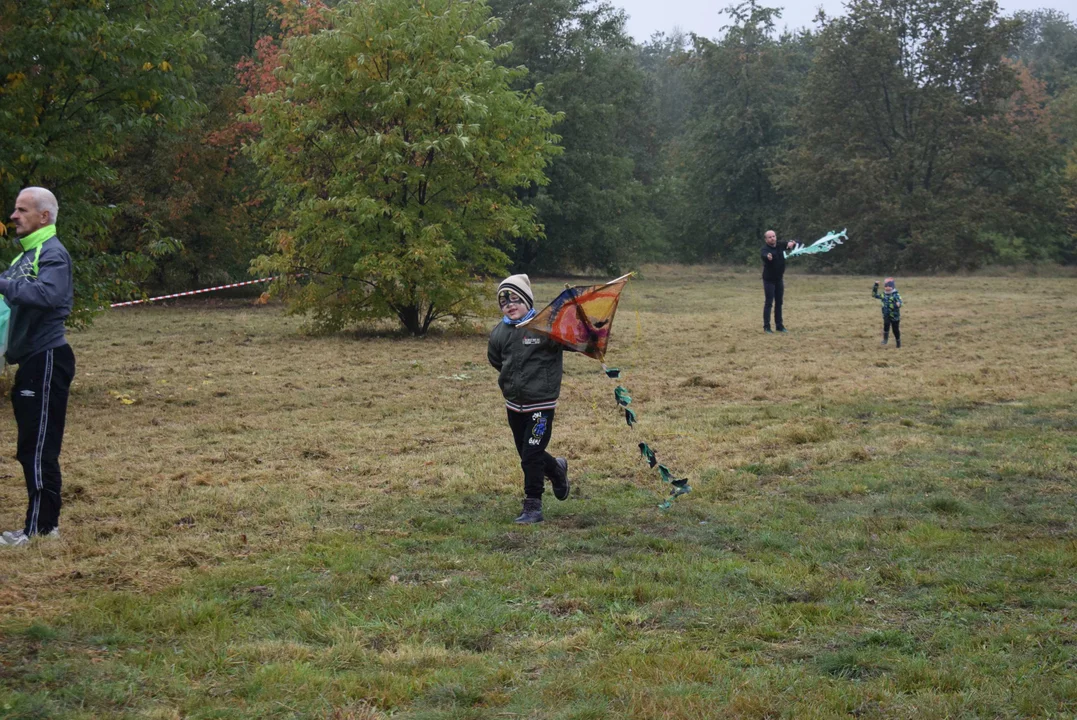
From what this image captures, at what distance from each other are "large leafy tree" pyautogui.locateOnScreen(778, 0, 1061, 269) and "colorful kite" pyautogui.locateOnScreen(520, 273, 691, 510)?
44948mm

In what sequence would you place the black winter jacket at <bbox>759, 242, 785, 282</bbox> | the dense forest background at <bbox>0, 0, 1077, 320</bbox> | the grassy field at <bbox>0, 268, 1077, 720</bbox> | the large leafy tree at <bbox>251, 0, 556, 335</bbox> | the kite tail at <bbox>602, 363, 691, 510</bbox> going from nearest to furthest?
the grassy field at <bbox>0, 268, 1077, 720</bbox> < the kite tail at <bbox>602, 363, 691, 510</bbox> < the large leafy tree at <bbox>251, 0, 556, 335</bbox> < the black winter jacket at <bbox>759, 242, 785, 282</bbox> < the dense forest background at <bbox>0, 0, 1077, 320</bbox>

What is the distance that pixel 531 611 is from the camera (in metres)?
5.67

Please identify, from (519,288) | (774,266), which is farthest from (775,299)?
(519,288)

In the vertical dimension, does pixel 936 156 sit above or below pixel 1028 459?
above

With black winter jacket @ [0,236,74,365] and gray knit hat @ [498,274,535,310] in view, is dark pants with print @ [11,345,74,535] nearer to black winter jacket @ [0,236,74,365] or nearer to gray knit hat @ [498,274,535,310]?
black winter jacket @ [0,236,74,365]

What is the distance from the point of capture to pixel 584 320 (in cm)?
777

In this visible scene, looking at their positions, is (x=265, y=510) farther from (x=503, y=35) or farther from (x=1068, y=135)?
(x=1068, y=135)

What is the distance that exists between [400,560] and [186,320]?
21595 millimetres

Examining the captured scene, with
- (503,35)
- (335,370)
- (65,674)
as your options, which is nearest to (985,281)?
(503,35)

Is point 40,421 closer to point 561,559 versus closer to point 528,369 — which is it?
point 528,369

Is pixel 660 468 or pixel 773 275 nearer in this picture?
pixel 660 468

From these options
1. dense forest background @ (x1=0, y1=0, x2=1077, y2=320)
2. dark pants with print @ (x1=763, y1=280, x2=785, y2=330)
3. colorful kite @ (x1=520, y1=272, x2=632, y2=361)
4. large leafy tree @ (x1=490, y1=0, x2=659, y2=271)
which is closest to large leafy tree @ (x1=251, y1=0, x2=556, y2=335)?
dense forest background @ (x1=0, y1=0, x2=1077, y2=320)

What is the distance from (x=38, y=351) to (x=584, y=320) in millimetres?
3492

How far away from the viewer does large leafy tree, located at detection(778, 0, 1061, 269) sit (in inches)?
1973
